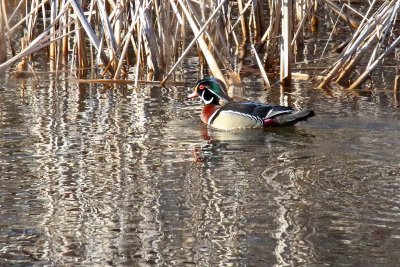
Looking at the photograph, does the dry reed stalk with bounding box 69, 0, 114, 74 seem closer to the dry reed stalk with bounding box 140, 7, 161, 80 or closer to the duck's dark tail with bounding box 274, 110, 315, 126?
the dry reed stalk with bounding box 140, 7, 161, 80

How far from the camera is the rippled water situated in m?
5.39

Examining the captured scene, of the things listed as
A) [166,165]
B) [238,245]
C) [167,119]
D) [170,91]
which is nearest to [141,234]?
[238,245]

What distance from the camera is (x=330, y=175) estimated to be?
22.9ft

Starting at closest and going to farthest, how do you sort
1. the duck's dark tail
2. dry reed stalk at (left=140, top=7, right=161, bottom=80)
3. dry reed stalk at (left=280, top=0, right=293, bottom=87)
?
the duck's dark tail, dry reed stalk at (left=280, top=0, right=293, bottom=87), dry reed stalk at (left=140, top=7, right=161, bottom=80)

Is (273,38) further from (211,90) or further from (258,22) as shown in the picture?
(258,22)

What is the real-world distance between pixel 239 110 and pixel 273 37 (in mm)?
1461

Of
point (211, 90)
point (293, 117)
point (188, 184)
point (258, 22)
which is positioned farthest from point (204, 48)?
point (188, 184)

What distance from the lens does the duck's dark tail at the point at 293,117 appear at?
8.66 m

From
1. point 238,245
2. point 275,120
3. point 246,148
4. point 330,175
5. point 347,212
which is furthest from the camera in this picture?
point 275,120

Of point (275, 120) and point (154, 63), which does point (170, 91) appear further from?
point (275, 120)

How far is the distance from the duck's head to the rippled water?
0.19m

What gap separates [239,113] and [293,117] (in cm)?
52

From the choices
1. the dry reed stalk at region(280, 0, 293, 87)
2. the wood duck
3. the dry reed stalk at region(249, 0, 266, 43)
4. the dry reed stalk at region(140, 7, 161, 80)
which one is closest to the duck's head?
the wood duck

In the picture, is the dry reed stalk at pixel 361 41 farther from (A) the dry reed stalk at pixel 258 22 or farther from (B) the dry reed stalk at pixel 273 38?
(A) the dry reed stalk at pixel 258 22
